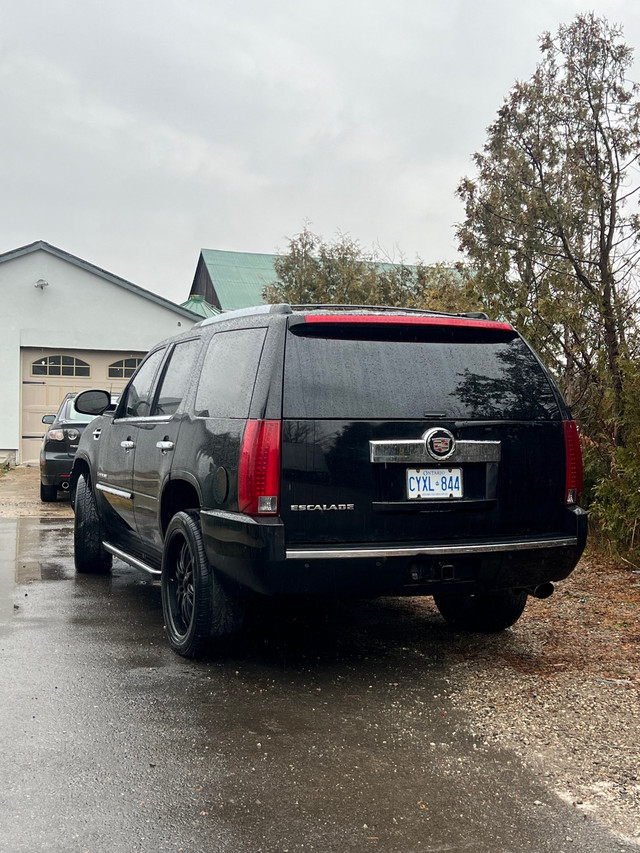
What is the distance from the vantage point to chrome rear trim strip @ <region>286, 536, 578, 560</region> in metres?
4.47

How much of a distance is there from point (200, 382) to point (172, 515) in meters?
0.89

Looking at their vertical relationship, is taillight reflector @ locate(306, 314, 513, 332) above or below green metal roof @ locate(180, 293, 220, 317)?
below

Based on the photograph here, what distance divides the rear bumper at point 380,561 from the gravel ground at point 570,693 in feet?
1.74

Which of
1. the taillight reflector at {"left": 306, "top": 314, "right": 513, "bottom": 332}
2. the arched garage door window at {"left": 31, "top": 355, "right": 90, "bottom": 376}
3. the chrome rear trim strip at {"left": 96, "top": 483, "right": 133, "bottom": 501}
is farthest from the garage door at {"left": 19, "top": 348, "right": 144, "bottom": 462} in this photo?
the taillight reflector at {"left": 306, "top": 314, "right": 513, "bottom": 332}

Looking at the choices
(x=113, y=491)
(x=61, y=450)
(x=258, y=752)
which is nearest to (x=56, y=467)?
(x=61, y=450)

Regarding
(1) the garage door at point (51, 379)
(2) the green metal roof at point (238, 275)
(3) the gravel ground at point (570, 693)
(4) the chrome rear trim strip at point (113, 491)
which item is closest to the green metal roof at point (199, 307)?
(2) the green metal roof at point (238, 275)

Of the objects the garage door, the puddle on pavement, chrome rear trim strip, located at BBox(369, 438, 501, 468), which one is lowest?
the puddle on pavement

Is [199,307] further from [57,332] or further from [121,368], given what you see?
[57,332]

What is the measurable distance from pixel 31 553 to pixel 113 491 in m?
2.77

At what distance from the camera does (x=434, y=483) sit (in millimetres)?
4691

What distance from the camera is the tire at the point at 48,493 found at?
47.6ft

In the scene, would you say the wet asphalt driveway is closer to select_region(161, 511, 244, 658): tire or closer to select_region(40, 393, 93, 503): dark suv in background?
select_region(161, 511, 244, 658): tire

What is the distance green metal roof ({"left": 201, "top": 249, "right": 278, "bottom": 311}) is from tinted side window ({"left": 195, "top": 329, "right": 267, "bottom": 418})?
24562 millimetres

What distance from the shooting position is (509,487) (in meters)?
4.83
